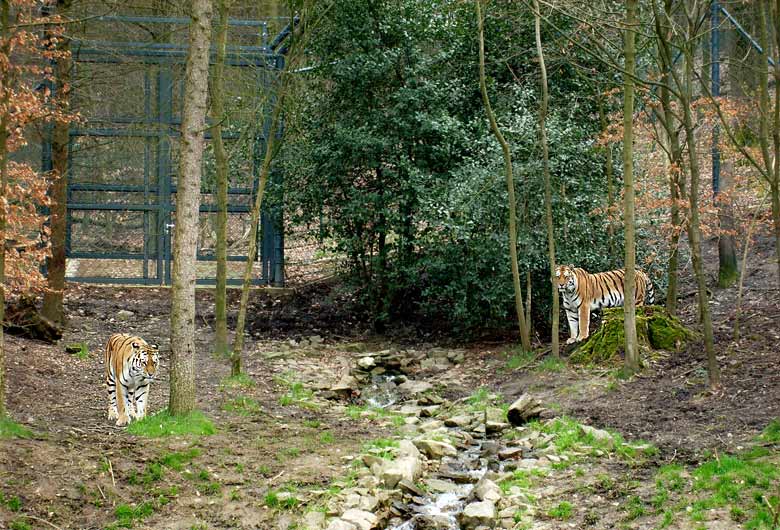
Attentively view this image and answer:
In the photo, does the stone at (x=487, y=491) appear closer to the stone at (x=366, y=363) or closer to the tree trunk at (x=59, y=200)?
the stone at (x=366, y=363)

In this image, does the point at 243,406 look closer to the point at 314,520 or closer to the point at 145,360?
the point at 145,360

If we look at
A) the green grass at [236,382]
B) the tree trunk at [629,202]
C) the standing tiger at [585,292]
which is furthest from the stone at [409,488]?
the standing tiger at [585,292]

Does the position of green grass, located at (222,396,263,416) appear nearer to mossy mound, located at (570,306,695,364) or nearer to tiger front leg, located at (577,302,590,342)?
mossy mound, located at (570,306,695,364)

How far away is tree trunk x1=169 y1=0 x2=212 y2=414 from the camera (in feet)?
30.1

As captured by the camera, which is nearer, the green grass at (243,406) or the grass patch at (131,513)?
the grass patch at (131,513)

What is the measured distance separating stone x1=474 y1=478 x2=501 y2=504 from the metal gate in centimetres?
1122

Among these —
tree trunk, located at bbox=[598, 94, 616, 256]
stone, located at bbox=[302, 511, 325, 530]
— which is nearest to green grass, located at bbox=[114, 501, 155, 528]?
stone, located at bbox=[302, 511, 325, 530]

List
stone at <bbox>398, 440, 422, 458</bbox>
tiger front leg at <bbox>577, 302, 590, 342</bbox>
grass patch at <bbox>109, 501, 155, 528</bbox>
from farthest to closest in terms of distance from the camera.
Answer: tiger front leg at <bbox>577, 302, 590, 342</bbox> < stone at <bbox>398, 440, 422, 458</bbox> < grass patch at <bbox>109, 501, 155, 528</bbox>

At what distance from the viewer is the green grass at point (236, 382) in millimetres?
11836

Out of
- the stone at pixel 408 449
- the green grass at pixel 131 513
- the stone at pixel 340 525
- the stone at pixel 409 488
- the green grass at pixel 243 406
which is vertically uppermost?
the green grass at pixel 243 406

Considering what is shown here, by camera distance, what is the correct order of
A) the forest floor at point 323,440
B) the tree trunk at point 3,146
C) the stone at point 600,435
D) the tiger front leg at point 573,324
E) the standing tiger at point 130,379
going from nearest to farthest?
the forest floor at point 323,440, the tree trunk at point 3,146, the stone at point 600,435, the standing tiger at point 130,379, the tiger front leg at point 573,324

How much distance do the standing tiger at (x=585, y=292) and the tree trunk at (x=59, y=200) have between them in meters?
7.87

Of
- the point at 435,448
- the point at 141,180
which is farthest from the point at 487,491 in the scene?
the point at 141,180

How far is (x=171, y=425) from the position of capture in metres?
8.99
